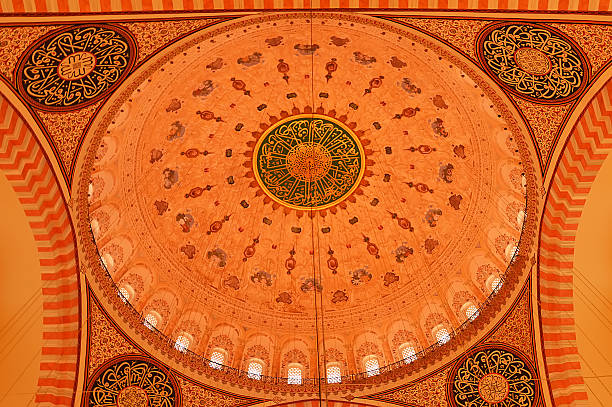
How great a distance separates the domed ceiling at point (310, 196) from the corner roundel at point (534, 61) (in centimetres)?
163

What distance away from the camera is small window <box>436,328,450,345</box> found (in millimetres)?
11805

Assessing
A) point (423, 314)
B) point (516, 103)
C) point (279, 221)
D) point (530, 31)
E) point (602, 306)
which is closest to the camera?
point (530, 31)

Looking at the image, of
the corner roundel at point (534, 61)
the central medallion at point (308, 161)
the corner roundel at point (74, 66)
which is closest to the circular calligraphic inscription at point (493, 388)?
the corner roundel at point (534, 61)

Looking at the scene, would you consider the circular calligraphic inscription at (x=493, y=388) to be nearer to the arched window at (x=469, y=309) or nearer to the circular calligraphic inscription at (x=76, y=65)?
the arched window at (x=469, y=309)

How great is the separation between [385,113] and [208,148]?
144 inches

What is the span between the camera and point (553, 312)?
10.5 m

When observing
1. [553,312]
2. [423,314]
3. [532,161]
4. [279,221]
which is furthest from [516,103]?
[279,221]

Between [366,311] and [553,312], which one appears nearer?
[553,312]

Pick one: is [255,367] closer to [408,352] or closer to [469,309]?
[408,352]

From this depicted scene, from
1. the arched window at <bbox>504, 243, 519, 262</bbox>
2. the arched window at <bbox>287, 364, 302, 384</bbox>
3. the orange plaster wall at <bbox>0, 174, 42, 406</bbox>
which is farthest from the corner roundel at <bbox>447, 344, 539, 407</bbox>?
the orange plaster wall at <bbox>0, 174, 42, 406</bbox>

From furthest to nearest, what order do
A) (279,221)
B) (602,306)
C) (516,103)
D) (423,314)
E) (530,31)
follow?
(279,221)
(423,314)
(602,306)
(516,103)
(530,31)

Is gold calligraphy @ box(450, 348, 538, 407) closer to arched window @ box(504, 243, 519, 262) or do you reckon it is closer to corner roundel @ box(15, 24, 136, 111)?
arched window @ box(504, 243, 519, 262)

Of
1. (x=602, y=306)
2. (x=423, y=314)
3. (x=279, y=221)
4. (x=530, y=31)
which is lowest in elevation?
(x=602, y=306)

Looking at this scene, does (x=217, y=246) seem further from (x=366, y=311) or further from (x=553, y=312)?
(x=553, y=312)
